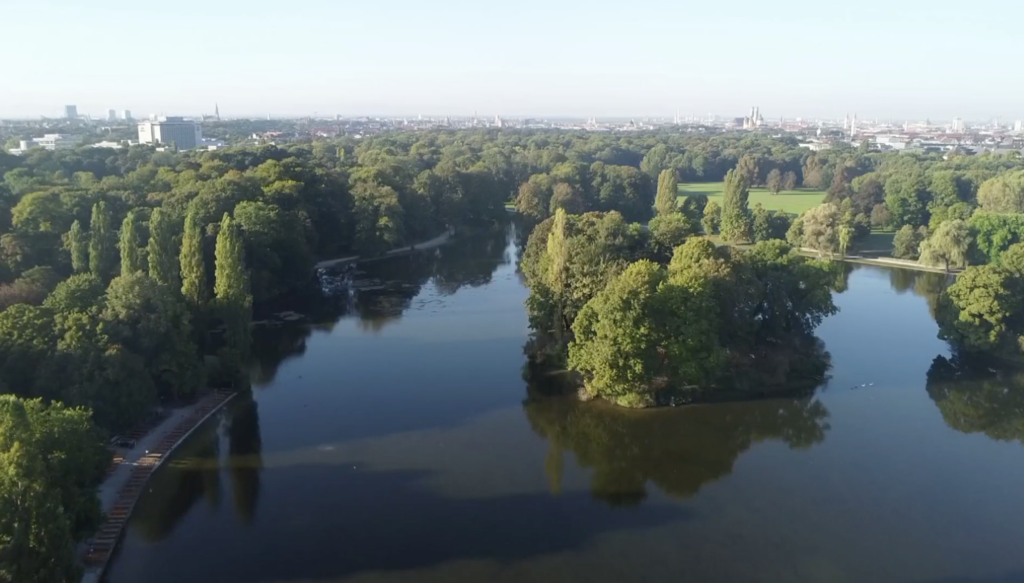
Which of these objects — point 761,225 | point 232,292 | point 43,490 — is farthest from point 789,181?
point 43,490

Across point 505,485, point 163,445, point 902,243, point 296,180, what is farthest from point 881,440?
point 296,180

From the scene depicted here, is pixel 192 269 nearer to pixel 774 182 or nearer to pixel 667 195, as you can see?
pixel 667 195

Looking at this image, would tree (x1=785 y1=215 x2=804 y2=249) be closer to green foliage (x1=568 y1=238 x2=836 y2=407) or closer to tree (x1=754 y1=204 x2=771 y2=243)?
tree (x1=754 y1=204 x2=771 y2=243)

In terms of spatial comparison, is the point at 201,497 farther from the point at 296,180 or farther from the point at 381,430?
the point at 296,180

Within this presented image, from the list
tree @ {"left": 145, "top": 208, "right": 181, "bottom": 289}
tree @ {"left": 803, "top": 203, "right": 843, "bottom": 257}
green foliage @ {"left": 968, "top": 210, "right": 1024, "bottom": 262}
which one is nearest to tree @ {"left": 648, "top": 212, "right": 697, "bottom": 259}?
tree @ {"left": 145, "top": 208, "right": 181, "bottom": 289}

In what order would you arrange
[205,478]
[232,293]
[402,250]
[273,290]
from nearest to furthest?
1. [205,478]
2. [232,293]
3. [273,290]
4. [402,250]

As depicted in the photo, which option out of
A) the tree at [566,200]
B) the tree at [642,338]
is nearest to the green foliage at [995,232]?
the tree at [566,200]

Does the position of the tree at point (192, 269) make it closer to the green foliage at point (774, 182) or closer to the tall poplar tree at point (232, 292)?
the tall poplar tree at point (232, 292)
